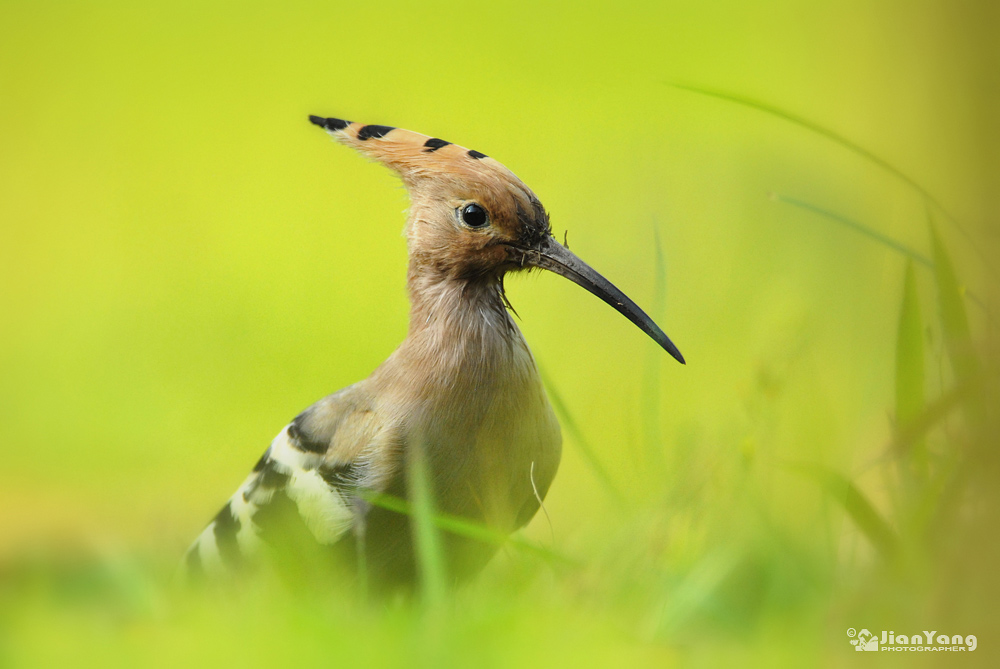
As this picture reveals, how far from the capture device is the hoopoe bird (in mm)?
1270

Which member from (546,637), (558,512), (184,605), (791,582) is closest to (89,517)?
(184,605)

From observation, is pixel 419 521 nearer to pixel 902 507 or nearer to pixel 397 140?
pixel 902 507

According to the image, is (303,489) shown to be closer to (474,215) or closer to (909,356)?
(474,215)

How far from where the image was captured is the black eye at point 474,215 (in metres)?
1.30

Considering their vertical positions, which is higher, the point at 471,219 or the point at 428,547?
the point at 471,219

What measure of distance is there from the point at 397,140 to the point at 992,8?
0.94 metres

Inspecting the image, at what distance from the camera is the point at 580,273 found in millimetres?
1348

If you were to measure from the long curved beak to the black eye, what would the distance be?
0.26ft

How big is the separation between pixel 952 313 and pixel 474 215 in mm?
652

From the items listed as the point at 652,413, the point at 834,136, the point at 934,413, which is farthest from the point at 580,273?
the point at 934,413

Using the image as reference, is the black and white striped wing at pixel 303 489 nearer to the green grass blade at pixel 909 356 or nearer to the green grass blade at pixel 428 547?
the green grass blade at pixel 428 547

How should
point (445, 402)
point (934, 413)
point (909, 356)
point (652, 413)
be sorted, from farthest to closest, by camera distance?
point (445, 402)
point (652, 413)
point (909, 356)
point (934, 413)

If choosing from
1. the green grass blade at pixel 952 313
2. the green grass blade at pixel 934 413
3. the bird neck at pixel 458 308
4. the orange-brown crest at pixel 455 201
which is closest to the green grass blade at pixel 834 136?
the green grass blade at pixel 952 313

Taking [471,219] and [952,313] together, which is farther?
[471,219]
